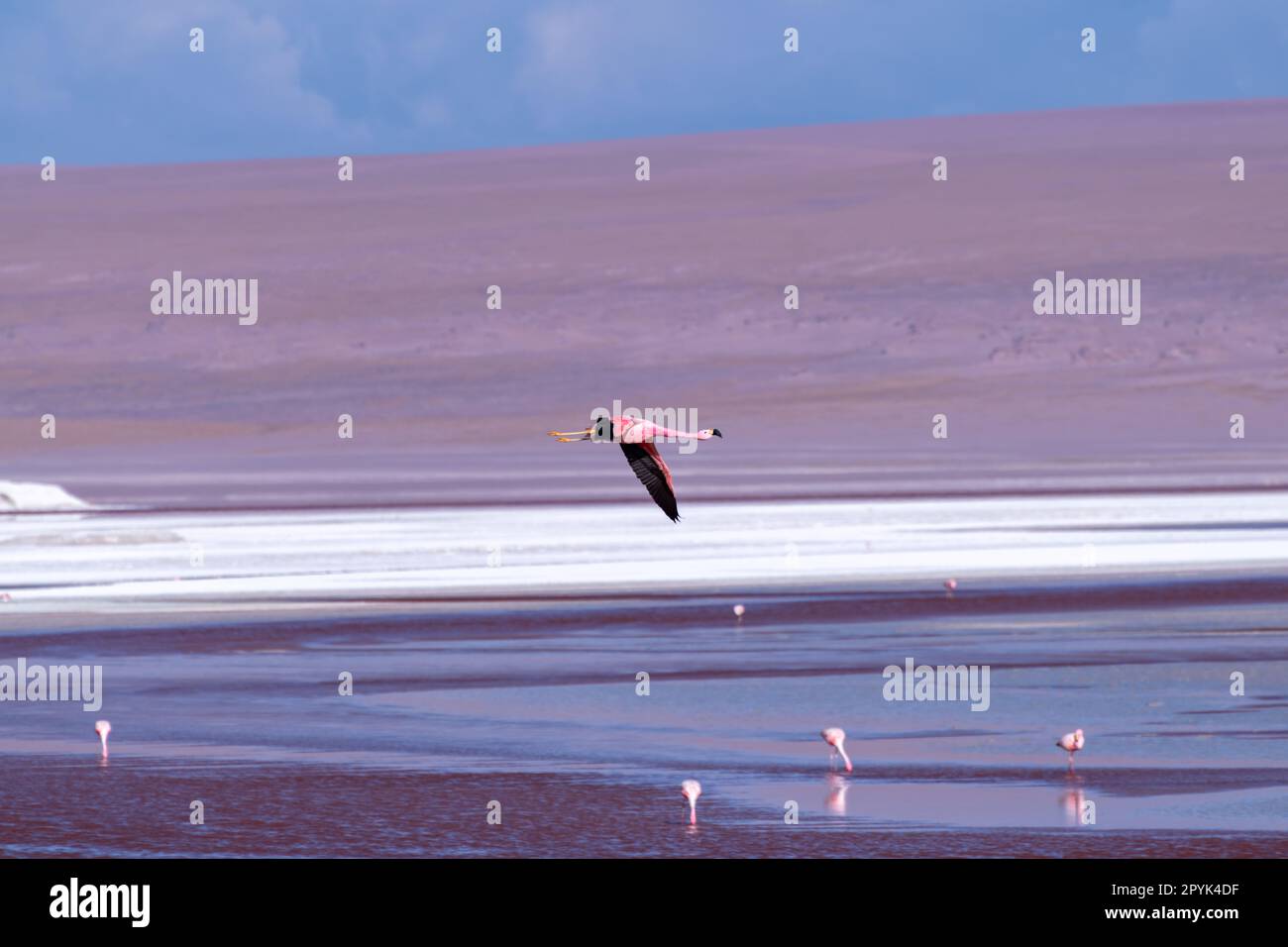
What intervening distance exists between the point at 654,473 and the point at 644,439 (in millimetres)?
861

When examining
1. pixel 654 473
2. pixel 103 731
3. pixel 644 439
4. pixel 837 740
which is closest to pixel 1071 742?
pixel 837 740

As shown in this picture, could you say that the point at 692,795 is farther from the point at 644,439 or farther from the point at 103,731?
the point at 103,731

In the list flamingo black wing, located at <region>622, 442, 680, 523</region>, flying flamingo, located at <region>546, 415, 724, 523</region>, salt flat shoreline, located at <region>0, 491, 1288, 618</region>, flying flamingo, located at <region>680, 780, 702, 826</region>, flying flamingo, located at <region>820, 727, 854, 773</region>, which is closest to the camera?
flying flamingo, located at <region>546, 415, 724, 523</region>

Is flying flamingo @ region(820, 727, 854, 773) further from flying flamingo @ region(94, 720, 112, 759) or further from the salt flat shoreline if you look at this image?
the salt flat shoreline

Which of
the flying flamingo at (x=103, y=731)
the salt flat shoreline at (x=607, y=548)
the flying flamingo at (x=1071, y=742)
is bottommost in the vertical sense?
the flying flamingo at (x=1071, y=742)

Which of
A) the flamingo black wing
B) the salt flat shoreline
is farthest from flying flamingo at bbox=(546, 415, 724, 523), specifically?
the salt flat shoreline

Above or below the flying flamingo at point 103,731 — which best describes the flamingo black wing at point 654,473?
above

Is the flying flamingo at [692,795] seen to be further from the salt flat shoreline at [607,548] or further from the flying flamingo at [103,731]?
the salt flat shoreline at [607,548]

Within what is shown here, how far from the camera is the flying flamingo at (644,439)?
1173cm

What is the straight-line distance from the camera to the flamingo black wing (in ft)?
41.7

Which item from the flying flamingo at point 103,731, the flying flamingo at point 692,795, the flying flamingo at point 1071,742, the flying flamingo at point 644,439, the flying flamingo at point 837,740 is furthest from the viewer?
the flying flamingo at point 103,731

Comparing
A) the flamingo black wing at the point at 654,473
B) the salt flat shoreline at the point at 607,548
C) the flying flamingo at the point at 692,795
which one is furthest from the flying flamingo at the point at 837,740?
the salt flat shoreline at the point at 607,548

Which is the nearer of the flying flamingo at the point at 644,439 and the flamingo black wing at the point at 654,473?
the flying flamingo at the point at 644,439

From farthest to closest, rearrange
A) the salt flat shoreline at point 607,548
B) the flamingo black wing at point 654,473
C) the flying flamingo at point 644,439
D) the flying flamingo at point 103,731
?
the salt flat shoreline at point 607,548
the flying flamingo at point 103,731
the flamingo black wing at point 654,473
the flying flamingo at point 644,439
